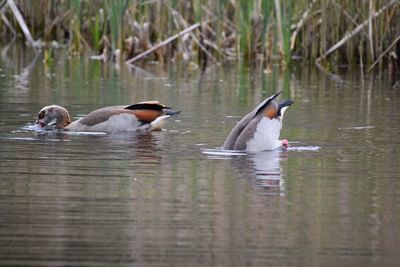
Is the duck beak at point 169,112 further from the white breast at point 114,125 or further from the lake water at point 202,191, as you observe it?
the white breast at point 114,125

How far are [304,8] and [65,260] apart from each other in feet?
50.1

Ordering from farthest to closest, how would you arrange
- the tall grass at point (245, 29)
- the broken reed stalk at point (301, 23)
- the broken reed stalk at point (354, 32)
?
the broken reed stalk at point (301, 23) < the tall grass at point (245, 29) < the broken reed stalk at point (354, 32)

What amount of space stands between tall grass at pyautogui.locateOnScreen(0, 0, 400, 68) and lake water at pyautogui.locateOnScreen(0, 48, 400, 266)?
13.8 feet

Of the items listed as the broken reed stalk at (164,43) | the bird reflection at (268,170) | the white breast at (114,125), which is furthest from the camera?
the broken reed stalk at (164,43)

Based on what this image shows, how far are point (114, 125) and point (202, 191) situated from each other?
4.28 meters

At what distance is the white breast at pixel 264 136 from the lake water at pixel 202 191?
0.09 m

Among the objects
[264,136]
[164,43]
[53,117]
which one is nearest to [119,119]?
[53,117]

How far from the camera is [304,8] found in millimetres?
20734

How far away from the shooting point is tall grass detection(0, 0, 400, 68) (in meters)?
19.1

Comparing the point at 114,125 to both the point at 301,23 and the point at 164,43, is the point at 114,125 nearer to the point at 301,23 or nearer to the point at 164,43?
the point at 301,23

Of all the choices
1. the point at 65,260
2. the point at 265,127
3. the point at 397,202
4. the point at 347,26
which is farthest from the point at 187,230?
the point at 347,26

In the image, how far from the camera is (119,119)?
12.2m

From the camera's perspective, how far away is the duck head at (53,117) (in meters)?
12.3

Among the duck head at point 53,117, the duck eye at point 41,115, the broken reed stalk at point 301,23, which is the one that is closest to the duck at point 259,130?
the duck head at point 53,117
